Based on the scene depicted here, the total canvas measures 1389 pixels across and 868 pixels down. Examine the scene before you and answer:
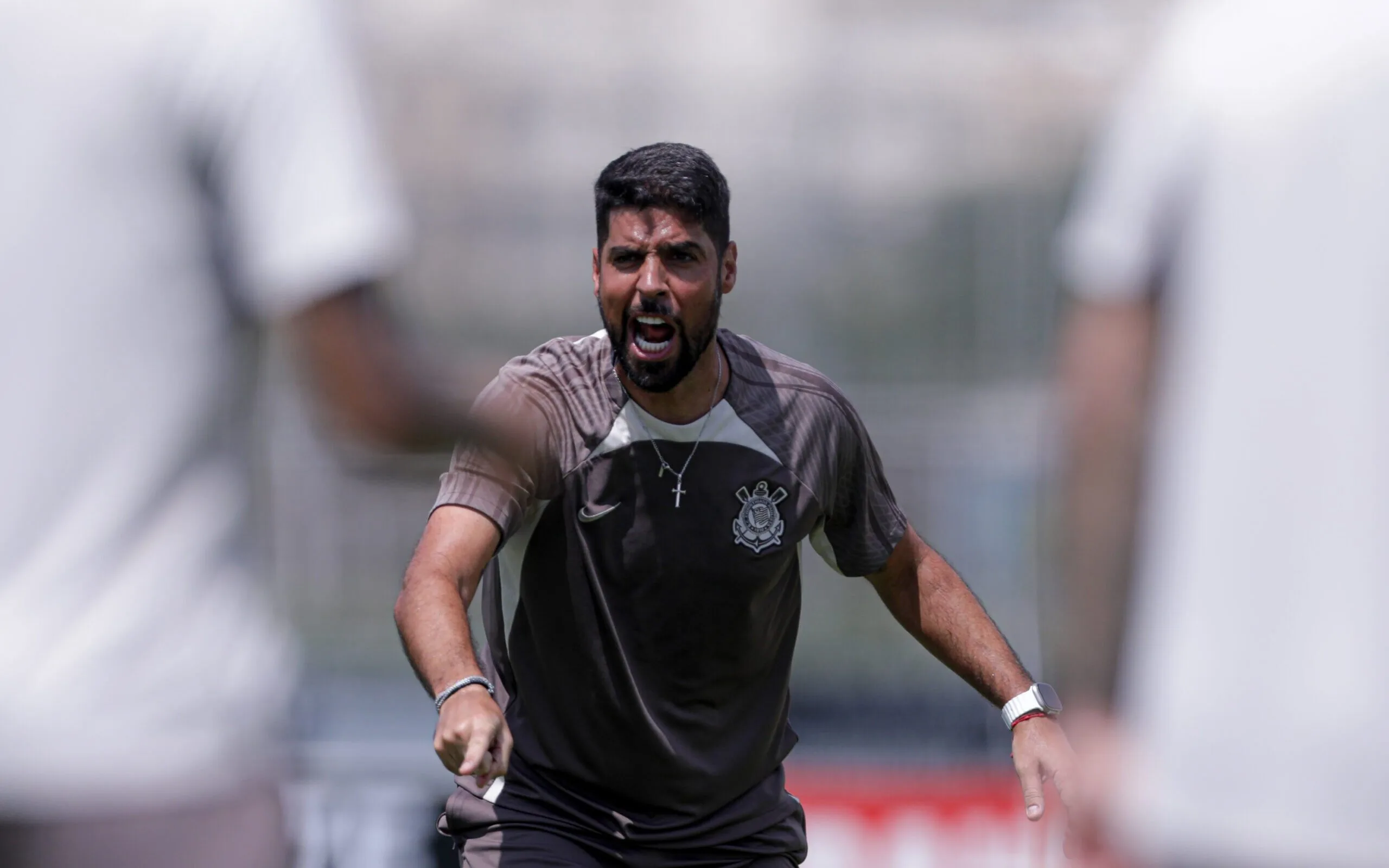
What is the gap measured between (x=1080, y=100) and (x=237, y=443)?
9188 mm

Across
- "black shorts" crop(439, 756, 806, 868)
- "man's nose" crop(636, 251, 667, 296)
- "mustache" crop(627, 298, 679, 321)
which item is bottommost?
"black shorts" crop(439, 756, 806, 868)

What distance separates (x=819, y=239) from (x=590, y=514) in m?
6.12

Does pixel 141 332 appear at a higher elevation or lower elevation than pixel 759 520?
lower

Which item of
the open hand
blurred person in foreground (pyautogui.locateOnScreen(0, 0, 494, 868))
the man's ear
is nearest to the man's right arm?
the man's ear

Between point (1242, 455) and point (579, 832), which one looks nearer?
point (1242, 455)

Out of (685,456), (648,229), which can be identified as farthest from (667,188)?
(685,456)

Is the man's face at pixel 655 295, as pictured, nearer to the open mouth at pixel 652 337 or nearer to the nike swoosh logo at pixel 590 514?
the open mouth at pixel 652 337

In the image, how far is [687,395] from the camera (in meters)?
3.96

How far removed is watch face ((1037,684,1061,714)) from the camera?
381 cm

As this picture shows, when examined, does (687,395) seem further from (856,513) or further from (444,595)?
(444,595)

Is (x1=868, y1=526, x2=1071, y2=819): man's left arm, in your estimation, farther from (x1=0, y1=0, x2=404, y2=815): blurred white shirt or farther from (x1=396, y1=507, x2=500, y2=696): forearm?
(x1=0, y1=0, x2=404, y2=815): blurred white shirt

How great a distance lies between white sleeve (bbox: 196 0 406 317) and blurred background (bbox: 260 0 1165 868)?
5.63 m

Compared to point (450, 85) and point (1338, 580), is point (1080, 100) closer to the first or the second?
point (450, 85)

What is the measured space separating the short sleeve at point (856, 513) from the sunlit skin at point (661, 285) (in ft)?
1.16
